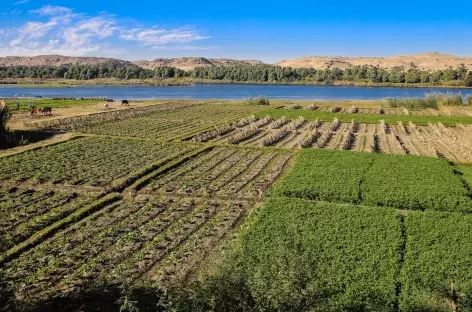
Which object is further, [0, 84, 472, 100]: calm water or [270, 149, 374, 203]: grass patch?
[0, 84, 472, 100]: calm water

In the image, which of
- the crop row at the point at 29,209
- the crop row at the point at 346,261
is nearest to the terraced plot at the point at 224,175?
the crop row at the point at 346,261

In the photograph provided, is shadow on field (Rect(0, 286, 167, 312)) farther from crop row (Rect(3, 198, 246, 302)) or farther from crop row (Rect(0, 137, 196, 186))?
crop row (Rect(0, 137, 196, 186))

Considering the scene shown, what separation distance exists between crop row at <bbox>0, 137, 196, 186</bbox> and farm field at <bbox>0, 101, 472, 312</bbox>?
13 centimetres

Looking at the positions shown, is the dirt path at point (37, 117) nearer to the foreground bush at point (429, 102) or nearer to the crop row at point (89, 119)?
the crop row at point (89, 119)

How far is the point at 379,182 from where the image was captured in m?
23.1

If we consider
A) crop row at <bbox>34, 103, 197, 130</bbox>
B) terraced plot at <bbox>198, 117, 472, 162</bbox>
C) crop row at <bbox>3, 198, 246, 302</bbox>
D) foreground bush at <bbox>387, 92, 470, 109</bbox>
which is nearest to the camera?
crop row at <bbox>3, 198, 246, 302</bbox>

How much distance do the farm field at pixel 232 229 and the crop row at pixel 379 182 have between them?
91 millimetres

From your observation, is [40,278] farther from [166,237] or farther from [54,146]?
[54,146]

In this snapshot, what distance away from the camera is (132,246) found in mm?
15641

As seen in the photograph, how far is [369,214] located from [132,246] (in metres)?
10.2

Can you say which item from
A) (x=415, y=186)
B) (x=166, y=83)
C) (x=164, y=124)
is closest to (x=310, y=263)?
(x=415, y=186)

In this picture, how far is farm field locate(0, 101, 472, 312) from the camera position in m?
11.1

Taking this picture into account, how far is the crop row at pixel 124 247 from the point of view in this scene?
13289mm

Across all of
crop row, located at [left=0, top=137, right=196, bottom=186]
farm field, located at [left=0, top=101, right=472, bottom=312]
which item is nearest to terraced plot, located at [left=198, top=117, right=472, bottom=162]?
farm field, located at [left=0, top=101, right=472, bottom=312]
